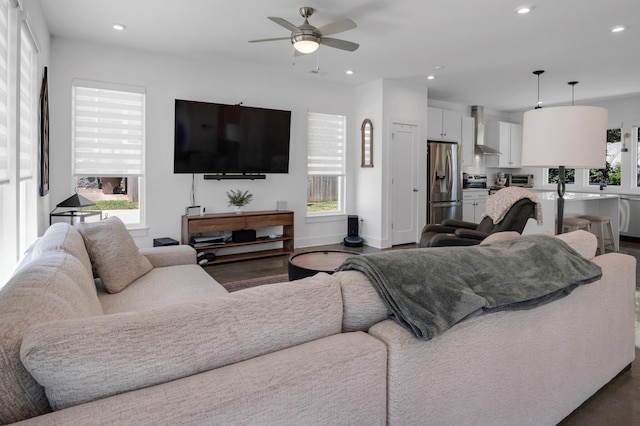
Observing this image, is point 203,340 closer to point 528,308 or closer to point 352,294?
point 352,294

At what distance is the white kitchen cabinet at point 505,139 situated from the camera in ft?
26.1

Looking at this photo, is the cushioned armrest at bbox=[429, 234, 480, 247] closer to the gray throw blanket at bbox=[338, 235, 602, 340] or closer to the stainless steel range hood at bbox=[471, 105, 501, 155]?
the gray throw blanket at bbox=[338, 235, 602, 340]

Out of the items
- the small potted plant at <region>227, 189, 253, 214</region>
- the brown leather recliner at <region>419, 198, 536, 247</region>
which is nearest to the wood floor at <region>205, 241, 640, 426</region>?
the brown leather recliner at <region>419, 198, 536, 247</region>

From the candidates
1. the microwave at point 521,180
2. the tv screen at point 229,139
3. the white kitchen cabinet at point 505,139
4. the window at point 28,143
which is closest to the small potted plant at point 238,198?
the tv screen at point 229,139

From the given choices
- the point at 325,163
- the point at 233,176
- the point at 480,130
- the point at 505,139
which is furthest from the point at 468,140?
the point at 233,176

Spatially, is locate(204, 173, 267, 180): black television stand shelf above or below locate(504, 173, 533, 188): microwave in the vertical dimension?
below

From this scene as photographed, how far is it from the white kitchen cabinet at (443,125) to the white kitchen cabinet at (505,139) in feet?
3.90

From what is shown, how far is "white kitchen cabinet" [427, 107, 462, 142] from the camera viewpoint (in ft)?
22.2

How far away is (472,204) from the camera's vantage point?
7.36 m

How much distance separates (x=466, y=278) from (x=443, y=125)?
6.18 m

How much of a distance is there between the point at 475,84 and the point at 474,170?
2.49 metres

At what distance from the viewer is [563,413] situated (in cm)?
165

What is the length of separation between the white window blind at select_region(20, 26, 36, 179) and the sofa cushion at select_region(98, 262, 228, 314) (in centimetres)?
123

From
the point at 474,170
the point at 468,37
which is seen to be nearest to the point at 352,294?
the point at 468,37
